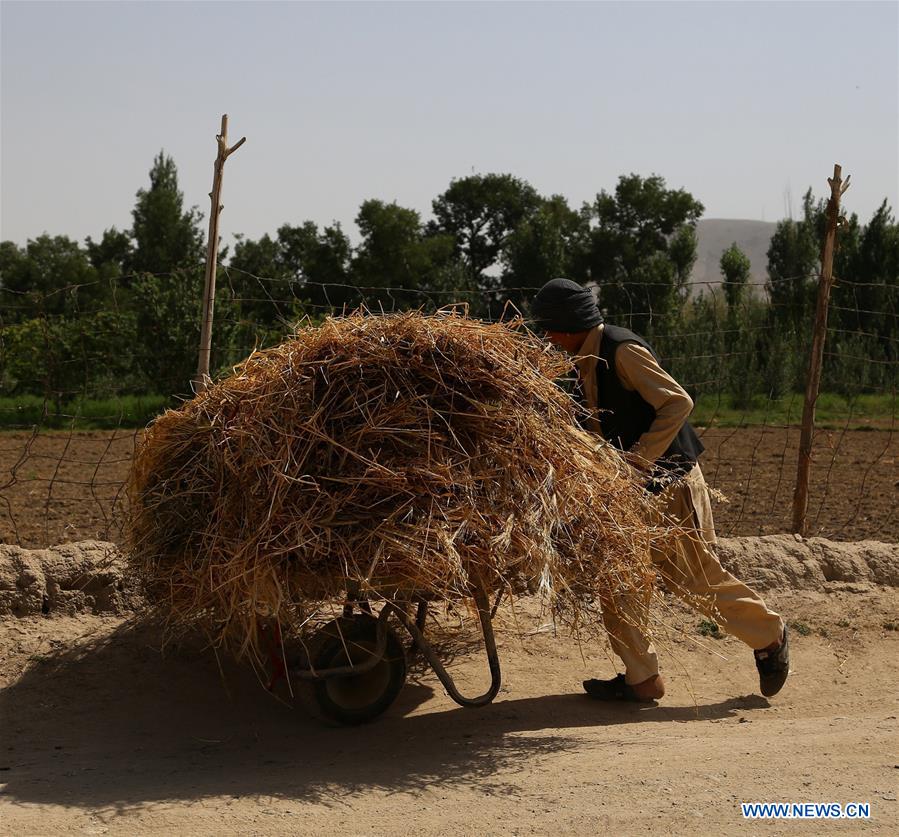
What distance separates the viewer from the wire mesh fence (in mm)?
6430

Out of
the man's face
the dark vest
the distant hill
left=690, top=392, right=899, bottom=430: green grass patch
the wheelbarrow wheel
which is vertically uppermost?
the distant hill

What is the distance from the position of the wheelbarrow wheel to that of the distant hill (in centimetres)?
10923

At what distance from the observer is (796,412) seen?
15.6 meters

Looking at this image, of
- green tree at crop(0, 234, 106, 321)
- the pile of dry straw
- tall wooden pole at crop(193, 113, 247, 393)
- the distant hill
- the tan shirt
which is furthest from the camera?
the distant hill

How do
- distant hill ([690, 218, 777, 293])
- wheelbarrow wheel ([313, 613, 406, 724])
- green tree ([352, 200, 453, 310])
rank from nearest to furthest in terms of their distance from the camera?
wheelbarrow wheel ([313, 613, 406, 724])
green tree ([352, 200, 453, 310])
distant hill ([690, 218, 777, 293])

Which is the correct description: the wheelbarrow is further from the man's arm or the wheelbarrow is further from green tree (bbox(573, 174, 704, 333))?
green tree (bbox(573, 174, 704, 333))

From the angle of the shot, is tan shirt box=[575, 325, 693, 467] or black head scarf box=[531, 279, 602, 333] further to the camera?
black head scarf box=[531, 279, 602, 333]

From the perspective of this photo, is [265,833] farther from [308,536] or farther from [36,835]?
[308,536]

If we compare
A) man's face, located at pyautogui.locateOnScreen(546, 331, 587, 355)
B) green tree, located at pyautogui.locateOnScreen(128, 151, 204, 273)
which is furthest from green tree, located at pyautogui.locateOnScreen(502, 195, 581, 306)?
man's face, located at pyautogui.locateOnScreen(546, 331, 587, 355)

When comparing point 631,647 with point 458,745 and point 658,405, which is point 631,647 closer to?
point 458,745

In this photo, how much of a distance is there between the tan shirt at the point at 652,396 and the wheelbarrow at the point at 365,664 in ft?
2.96

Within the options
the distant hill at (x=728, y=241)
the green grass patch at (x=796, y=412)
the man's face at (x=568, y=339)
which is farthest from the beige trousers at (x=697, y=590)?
the distant hill at (x=728, y=241)

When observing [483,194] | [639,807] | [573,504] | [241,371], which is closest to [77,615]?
[241,371]

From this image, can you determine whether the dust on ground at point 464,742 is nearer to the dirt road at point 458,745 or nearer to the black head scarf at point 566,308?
the dirt road at point 458,745
